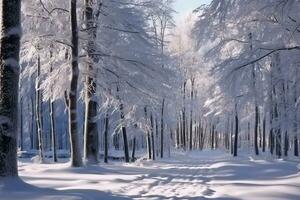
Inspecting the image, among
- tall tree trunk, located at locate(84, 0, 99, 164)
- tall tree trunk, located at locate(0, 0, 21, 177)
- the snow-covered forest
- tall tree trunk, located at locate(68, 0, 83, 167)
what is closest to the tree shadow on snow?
the snow-covered forest

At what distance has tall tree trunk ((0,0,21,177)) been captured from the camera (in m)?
10.2

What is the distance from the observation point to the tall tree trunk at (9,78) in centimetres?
1024

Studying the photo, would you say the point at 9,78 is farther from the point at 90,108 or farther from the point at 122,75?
the point at 122,75

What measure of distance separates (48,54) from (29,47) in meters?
2.28

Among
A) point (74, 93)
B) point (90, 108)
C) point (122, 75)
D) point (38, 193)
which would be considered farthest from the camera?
point (122, 75)

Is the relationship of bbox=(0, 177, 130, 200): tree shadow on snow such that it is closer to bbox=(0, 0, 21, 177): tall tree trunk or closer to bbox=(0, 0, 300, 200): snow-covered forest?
bbox=(0, 0, 300, 200): snow-covered forest

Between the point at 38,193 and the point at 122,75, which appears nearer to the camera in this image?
the point at 38,193

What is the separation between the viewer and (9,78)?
10.4m

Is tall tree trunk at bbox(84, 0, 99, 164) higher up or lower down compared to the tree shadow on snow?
higher up

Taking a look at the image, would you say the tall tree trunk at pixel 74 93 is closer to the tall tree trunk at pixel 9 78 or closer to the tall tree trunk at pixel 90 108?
the tall tree trunk at pixel 90 108

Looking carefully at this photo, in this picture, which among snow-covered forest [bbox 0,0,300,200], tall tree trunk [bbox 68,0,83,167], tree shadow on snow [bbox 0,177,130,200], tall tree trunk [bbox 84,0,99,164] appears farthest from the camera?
tall tree trunk [bbox 84,0,99,164]

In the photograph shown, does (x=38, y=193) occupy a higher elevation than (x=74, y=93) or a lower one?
lower

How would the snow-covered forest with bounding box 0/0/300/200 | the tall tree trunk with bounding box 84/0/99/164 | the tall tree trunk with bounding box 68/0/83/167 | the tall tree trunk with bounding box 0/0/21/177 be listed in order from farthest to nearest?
1. the tall tree trunk with bounding box 84/0/99/164
2. the tall tree trunk with bounding box 68/0/83/167
3. the snow-covered forest with bounding box 0/0/300/200
4. the tall tree trunk with bounding box 0/0/21/177

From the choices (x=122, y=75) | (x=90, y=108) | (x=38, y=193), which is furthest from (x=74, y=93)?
(x=38, y=193)
